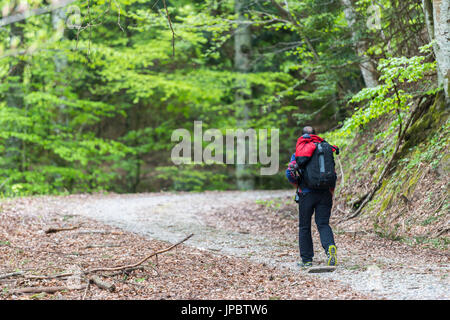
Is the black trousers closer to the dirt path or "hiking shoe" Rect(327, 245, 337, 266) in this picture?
"hiking shoe" Rect(327, 245, 337, 266)

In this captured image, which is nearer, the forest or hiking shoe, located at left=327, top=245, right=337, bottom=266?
hiking shoe, located at left=327, top=245, right=337, bottom=266

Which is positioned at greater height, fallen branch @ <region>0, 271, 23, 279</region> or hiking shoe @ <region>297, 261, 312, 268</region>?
fallen branch @ <region>0, 271, 23, 279</region>

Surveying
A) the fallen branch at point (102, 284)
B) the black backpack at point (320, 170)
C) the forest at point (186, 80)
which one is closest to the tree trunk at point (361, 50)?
the forest at point (186, 80)

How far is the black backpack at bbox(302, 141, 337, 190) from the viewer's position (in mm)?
5957

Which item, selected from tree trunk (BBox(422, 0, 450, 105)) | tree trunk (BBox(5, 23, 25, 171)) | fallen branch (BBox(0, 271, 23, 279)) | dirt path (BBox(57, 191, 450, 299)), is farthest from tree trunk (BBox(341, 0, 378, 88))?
tree trunk (BBox(5, 23, 25, 171))

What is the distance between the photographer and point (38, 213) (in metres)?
9.86

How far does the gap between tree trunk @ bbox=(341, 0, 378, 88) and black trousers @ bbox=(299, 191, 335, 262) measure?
5.42 metres

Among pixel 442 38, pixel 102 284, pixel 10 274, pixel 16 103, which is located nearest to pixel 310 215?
pixel 102 284

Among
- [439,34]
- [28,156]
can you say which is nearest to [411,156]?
[439,34]

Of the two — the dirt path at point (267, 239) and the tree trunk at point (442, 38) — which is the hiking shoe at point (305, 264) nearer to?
the dirt path at point (267, 239)

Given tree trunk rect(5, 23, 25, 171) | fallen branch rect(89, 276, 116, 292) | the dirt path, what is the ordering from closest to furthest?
fallen branch rect(89, 276, 116, 292) → the dirt path → tree trunk rect(5, 23, 25, 171)

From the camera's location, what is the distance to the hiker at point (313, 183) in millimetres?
5996
